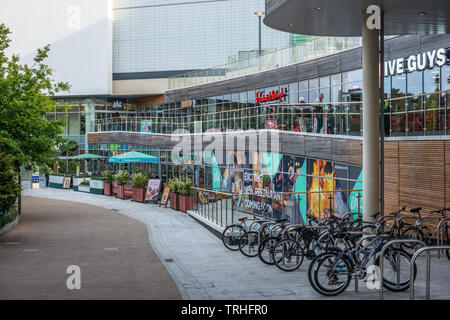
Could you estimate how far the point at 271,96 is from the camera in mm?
32375

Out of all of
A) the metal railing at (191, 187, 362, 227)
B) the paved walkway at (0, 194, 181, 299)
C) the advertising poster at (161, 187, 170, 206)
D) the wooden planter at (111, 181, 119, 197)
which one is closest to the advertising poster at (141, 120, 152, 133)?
the wooden planter at (111, 181, 119, 197)

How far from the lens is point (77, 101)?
6034 centimetres

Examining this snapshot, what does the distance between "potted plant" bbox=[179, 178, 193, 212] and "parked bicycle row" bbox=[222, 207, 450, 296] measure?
10.3m

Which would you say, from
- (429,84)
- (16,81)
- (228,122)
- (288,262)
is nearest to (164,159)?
(228,122)

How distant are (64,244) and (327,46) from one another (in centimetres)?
1663

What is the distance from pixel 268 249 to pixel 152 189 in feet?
62.1

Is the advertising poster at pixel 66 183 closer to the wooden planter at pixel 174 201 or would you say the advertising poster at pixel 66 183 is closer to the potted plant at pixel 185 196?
the wooden planter at pixel 174 201

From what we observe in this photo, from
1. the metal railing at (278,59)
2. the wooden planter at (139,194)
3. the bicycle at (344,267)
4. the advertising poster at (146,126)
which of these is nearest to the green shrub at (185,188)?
the wooden planter at (139,194)

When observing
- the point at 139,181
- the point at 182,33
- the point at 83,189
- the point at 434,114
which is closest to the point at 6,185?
the point at 434,114

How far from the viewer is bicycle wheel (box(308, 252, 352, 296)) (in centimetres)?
896

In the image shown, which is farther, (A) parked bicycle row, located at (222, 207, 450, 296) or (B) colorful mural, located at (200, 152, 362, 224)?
(B) colorful mural, located at (200, 152, 362, 224)

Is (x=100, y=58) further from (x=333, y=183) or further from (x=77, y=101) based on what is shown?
(x=333, y=183)

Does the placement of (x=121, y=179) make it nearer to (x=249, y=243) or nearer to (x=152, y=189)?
(x=152, y=189)

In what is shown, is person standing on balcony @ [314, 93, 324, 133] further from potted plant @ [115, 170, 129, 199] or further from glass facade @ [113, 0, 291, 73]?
glass facade @ [113, 0, 291, 73]
